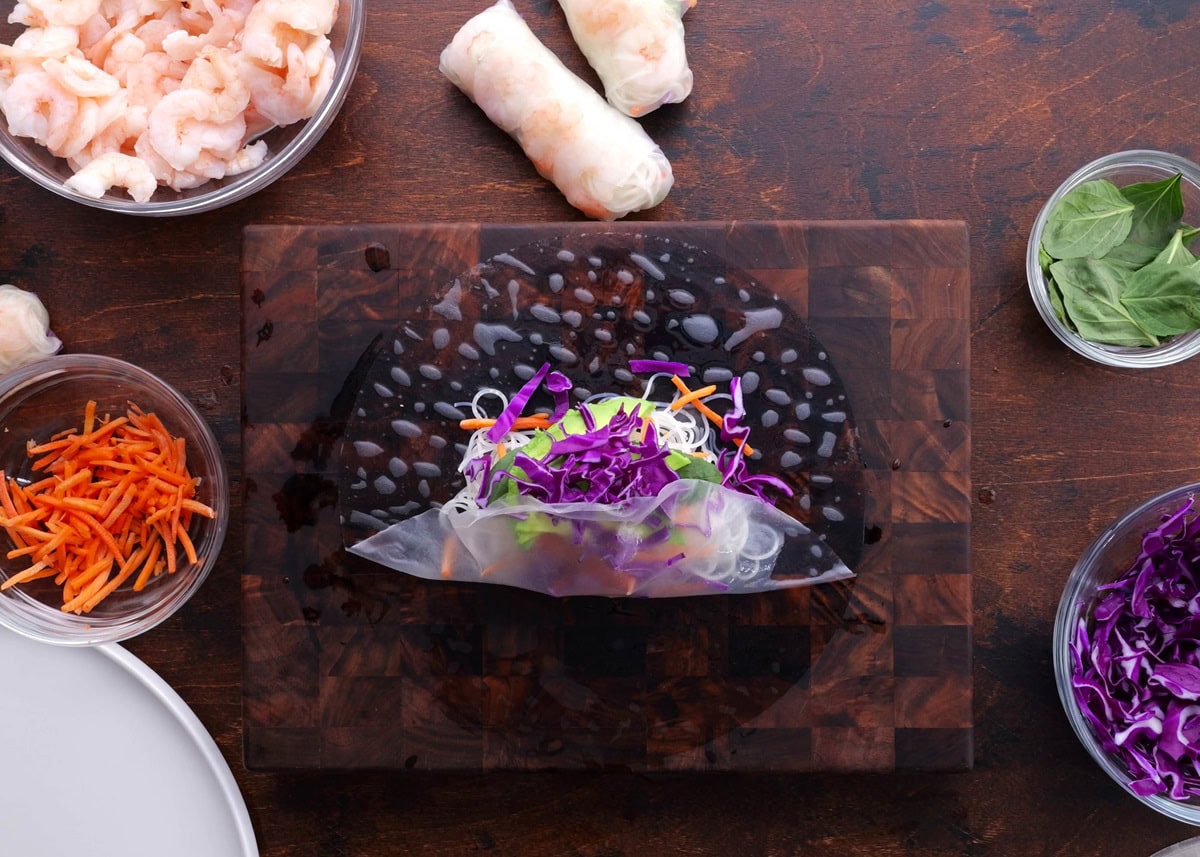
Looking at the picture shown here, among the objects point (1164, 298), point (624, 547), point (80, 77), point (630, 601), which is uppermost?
point (80, 77)

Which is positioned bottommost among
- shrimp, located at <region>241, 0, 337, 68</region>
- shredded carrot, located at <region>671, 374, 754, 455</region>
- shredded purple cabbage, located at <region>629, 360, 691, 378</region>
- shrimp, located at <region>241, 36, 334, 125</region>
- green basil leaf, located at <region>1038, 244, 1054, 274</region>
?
shredded carrot, located at <region>671, 374, 754, 455</region>

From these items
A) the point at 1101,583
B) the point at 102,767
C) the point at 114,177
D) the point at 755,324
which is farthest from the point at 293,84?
the point at 1101,583

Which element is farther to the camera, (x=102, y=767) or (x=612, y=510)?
(x=102, y=767)

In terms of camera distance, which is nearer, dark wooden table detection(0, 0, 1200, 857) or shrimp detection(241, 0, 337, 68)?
shrimp detection(241, 0, 337, 68)

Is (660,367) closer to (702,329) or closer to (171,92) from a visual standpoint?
(702,329)

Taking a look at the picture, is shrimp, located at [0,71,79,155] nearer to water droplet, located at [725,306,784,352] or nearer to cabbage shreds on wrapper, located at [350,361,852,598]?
cabbage shreds on wrapper, located at [350,361,852,598]

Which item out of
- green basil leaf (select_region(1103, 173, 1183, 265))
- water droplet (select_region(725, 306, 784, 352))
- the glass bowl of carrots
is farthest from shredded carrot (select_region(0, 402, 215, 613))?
green basil leaf (select_region(1103, 173, 1183, 265))

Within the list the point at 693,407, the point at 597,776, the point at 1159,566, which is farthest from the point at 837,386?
the point at 597,776
